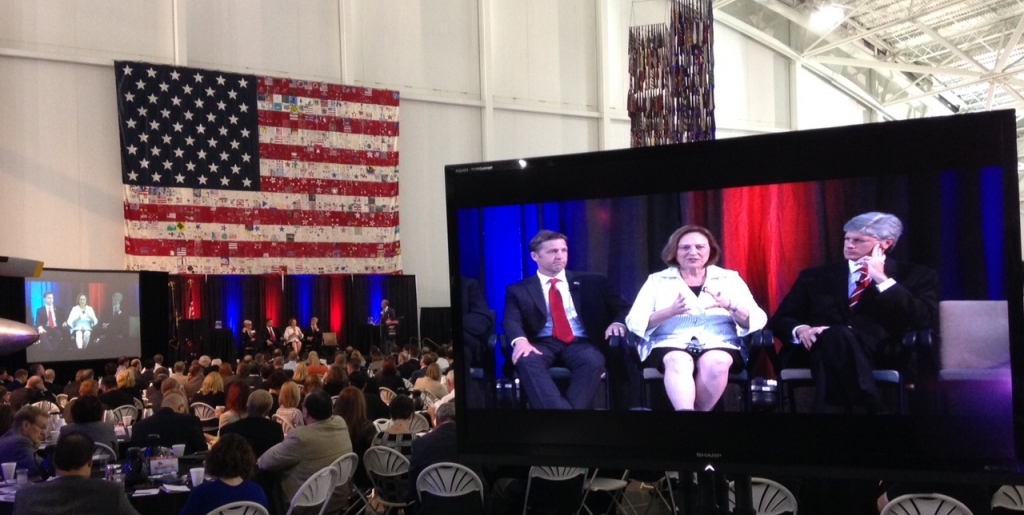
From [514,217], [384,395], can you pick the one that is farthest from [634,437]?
[384,395]

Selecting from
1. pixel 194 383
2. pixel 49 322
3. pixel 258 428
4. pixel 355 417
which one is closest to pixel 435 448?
pixel 258 428

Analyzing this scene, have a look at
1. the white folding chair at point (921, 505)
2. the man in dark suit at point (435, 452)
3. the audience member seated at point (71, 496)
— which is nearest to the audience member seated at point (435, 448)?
the man in dark suit at point (435, 452)

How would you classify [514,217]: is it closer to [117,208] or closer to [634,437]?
[634,437]

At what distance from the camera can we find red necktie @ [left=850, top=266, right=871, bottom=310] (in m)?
2.14

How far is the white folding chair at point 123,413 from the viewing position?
341 inches

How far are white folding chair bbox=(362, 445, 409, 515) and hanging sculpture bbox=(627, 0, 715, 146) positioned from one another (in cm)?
977

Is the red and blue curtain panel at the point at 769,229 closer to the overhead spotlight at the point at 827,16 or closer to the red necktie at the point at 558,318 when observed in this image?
the red necktie at the point at 558,318

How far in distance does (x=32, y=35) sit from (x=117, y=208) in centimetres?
306

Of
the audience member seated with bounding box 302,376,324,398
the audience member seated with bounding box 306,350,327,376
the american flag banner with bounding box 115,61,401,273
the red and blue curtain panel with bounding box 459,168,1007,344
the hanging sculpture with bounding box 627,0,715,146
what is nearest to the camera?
the red and blue curtain panel with bounding box 459,168,1007,344

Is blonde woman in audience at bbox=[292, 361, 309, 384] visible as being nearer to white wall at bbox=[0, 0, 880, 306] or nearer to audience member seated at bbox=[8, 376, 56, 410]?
audience member seated at bbox=[8, 376, 56, 410]

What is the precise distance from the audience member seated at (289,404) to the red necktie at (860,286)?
5.66 m

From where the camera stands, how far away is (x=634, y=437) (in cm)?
236

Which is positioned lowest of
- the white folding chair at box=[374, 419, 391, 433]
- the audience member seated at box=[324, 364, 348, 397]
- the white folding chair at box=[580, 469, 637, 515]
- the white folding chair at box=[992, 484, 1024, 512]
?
the white folding chair at box=[580, 469, 637, 515]

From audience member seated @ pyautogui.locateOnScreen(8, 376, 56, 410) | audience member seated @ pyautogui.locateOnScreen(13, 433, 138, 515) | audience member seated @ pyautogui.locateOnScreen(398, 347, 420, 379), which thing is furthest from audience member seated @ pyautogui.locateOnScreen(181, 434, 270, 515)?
audience member seated @ pyautogui.locateOnScreen(398, 347, 420, 379)
